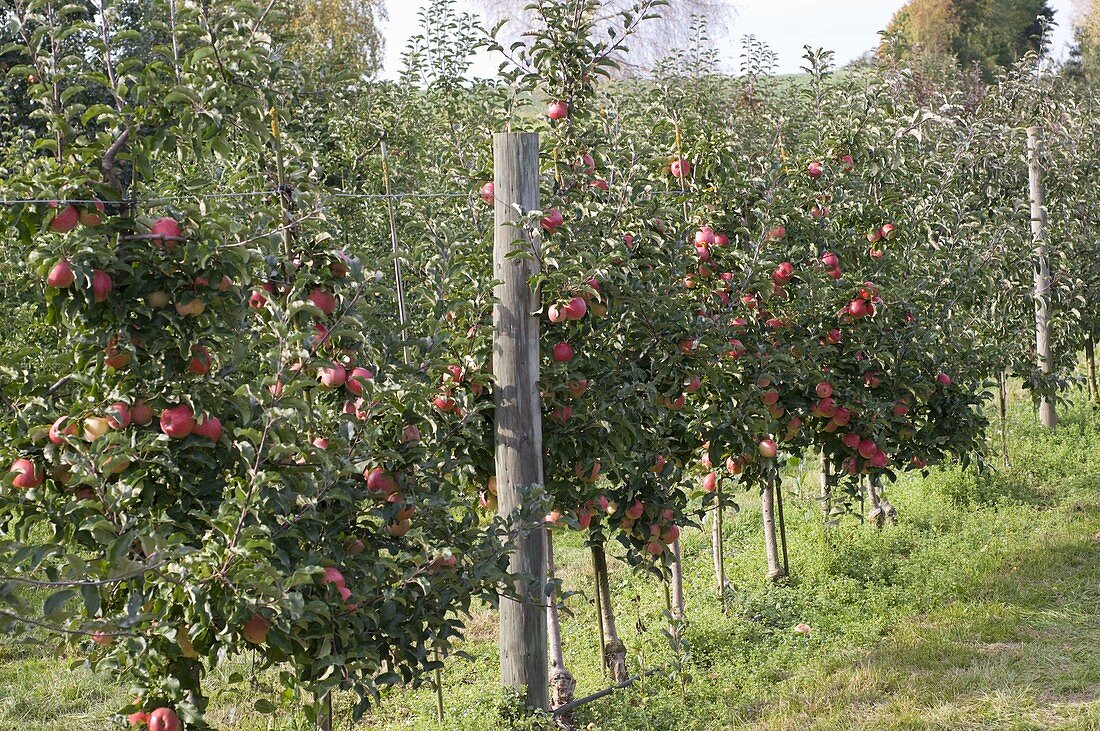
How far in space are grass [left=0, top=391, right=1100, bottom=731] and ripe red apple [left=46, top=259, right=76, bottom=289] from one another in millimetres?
1910

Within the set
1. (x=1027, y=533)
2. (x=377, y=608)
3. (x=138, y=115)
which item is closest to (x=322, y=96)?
(x=138, y=115)

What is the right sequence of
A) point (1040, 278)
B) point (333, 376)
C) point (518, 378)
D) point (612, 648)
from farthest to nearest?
point (1040, 278), point (612, 648), point (518, 378), point (333, 376)

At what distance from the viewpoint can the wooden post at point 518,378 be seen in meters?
3.40

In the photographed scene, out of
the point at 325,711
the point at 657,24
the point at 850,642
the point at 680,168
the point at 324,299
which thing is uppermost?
the point at 657,24

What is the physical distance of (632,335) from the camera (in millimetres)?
3846

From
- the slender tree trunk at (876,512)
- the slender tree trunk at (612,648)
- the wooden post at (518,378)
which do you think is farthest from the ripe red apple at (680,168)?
the slender tree trunk at (876,512)

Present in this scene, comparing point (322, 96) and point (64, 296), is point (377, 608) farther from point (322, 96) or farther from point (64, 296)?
point (322, 96)

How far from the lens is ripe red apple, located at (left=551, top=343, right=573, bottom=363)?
3.54 metres

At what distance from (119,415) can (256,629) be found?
1.87 ft

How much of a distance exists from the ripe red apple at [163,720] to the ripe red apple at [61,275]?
99cm

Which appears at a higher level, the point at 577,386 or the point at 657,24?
the point at 657,24

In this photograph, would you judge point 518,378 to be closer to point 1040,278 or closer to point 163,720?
point 163,720

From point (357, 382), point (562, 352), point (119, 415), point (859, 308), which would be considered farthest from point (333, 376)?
point (859, 308)

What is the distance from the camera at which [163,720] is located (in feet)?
7.75
